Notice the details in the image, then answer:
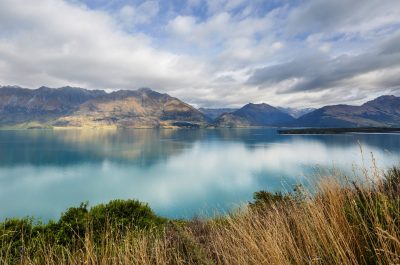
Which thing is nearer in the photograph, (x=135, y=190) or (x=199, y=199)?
(x=199, y=199)

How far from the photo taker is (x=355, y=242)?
10.5ft

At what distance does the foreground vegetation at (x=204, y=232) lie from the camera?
3.54 meters

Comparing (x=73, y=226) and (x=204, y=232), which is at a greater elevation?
(x=73, y=226)

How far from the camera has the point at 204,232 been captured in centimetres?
748

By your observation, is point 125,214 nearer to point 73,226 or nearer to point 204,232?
point 73,226

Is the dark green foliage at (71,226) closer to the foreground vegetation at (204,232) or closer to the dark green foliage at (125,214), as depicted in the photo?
the foreground vegetation at (204,232)

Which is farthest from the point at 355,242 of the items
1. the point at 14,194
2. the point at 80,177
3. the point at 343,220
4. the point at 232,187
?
the point at 80,177

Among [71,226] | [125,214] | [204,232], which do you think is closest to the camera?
[71,226]

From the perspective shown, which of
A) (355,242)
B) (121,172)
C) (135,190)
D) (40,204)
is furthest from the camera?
(121,172)

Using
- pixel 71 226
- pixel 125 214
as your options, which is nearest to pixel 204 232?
pixel 125 214

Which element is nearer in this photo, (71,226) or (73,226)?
(71,226)

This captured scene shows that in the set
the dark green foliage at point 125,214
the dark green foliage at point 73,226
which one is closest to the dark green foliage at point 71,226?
the dark green foliage at point 73,226

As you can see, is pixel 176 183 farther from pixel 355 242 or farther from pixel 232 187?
pixel 355 242

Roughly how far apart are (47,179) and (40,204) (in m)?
15.1
